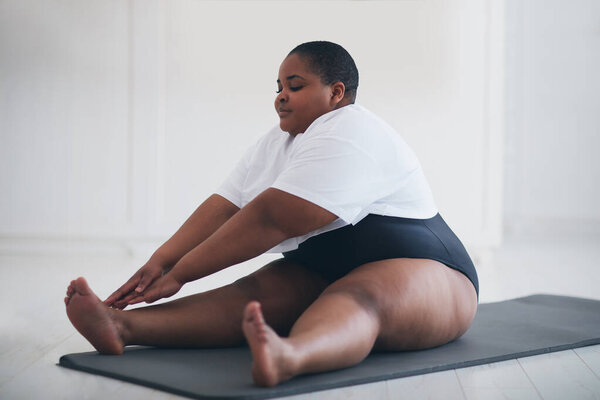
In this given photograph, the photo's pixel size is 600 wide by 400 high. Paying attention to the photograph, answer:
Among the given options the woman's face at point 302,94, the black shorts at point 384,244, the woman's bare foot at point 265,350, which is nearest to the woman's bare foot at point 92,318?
the woman's bare foot at point 265,350

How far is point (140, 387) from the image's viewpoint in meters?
1.25

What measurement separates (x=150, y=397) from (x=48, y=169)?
2957mm

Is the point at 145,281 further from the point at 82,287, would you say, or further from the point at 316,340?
the point at 316,340

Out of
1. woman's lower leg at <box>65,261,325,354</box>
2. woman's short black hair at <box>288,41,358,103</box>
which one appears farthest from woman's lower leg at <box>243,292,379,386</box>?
woman's short black hair at <box>288,41,358,103</box>

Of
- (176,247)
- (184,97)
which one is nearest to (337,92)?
(176,247)

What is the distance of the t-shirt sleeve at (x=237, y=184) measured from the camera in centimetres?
173

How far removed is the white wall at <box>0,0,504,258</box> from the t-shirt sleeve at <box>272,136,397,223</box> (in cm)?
247

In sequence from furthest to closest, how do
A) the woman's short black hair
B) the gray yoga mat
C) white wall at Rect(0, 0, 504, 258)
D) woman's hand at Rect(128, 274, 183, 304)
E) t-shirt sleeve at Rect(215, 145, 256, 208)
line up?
white wall at Rect(0, 0, 504, 258)
t-shirt sleeve at Rect(215, 145, 256, 208)
the woman's short black hair
woman's hand at Rect(128, 274, 183, 304)
the gray yoga mat

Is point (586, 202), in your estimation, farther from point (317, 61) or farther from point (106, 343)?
point (106, 343)

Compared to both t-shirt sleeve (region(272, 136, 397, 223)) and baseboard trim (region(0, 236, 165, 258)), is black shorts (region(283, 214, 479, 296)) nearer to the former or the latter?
t-shirt sleeve (region(272, 136, 397, 223))

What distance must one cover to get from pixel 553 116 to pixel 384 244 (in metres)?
4.16

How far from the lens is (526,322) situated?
6.33 ft

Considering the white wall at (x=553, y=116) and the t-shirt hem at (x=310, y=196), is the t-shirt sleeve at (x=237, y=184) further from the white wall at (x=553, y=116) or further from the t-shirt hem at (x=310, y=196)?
the white wall at (x=553, y=116)

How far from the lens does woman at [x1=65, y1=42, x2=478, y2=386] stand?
1.34 meters
